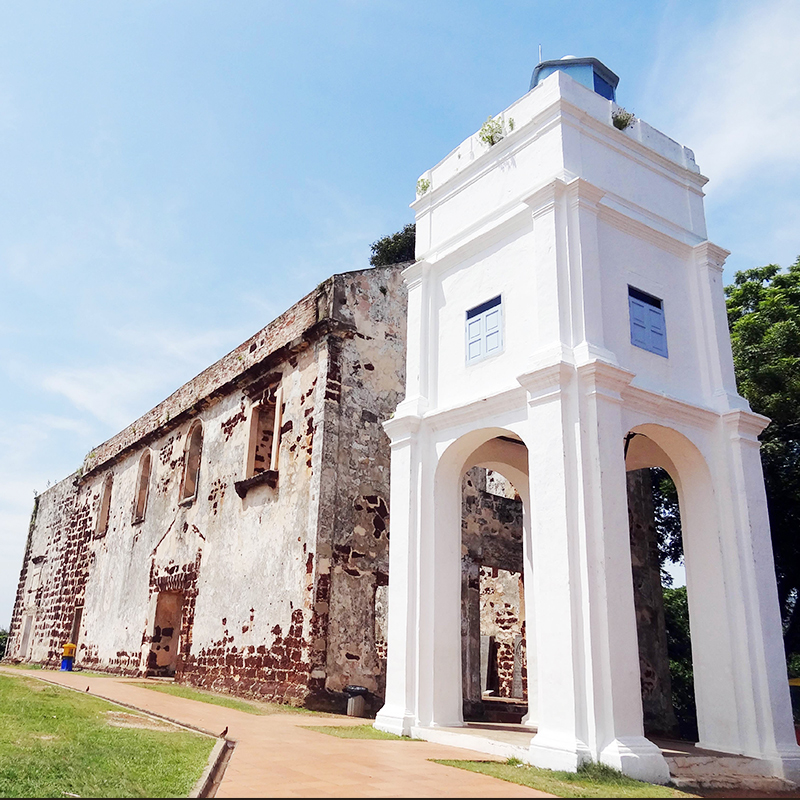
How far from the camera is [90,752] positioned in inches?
218

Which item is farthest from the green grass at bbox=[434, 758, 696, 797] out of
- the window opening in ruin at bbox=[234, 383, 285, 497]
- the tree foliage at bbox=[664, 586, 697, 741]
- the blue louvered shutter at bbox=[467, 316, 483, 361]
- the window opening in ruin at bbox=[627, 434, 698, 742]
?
the tree foliage at bbox=[664, 586, 697, 741]

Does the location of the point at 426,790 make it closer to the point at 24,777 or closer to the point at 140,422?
the point at 24,777

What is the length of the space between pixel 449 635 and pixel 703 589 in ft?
9.11

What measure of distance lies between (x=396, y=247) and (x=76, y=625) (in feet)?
46.6

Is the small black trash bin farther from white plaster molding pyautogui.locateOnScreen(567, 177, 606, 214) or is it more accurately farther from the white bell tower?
white plaster molding pyautogui.locateOnScreen(567, 177, 606, 214)

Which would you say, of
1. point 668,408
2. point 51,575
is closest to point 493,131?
point 668,408

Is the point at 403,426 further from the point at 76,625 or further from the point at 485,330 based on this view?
the point at 76,625

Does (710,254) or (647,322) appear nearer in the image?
(647,322)

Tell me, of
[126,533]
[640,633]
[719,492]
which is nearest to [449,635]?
[719,492]

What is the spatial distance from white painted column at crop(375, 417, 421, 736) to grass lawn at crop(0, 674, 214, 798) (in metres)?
2.26

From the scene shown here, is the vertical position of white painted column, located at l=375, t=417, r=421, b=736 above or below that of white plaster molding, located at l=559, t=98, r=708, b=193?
below

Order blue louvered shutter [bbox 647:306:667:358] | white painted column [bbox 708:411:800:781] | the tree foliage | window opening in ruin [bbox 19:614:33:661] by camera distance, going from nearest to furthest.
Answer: white painted column [bbox 708:411:800:781] < blue louvered shutter [bbox 647:306:667:358] < the tree foliage < window opening in ruin [bbox 19:614:33:661]

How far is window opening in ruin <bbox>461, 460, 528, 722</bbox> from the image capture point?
11477 millimetres

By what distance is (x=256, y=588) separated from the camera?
11.4m
